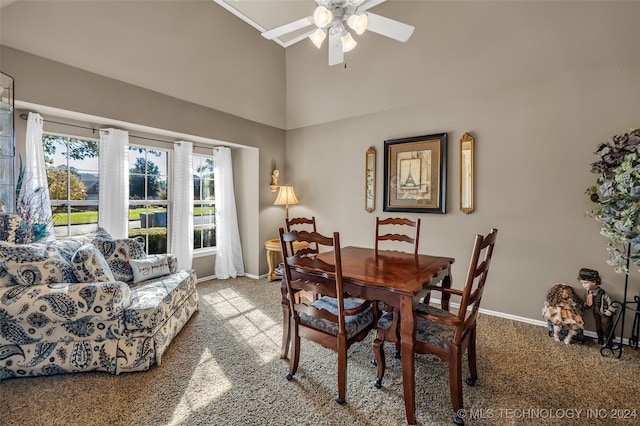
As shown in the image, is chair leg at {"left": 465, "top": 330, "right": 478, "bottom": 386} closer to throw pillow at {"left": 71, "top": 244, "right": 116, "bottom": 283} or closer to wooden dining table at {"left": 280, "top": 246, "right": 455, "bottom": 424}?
wooden dining table at {"left": 280, "top": 246, "right": 455, "bottom": 424}

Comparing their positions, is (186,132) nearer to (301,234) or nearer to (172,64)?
(172,64)

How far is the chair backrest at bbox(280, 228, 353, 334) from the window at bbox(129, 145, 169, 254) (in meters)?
2.72

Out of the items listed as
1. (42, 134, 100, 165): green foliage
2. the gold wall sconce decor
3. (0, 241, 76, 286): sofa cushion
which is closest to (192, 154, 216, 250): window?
the gold wall sconce decor

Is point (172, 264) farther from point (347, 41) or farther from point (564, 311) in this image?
point (564, 311)

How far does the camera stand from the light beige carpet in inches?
66.9

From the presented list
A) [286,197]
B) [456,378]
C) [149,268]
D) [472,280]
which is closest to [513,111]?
[472,280]

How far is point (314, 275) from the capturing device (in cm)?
200

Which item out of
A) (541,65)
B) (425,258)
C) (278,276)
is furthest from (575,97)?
(278,276)

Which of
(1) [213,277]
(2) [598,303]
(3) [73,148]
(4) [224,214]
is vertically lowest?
(1) [213,277]

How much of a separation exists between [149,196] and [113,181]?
0.60m

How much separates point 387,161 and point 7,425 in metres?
3.88

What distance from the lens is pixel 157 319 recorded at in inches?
86.7

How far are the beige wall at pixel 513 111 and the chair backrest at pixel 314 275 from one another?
2.09 m

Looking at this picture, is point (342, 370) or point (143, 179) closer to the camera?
point (342, 370)
